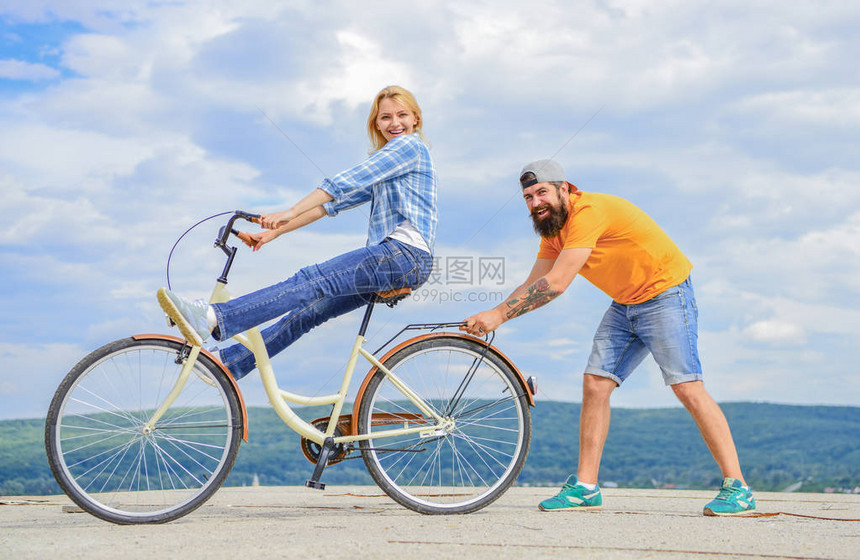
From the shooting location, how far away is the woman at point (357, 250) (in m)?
3.63

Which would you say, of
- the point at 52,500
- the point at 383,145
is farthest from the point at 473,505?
the point at 52,500

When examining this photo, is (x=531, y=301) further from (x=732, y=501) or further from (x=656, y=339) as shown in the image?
(x=732, y=501)

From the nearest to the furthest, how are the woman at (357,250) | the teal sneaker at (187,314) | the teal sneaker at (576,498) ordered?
1. the teal sneaker at (187,314)
2. the woman at (357,250)
3. the teal sneaker at (576,498)

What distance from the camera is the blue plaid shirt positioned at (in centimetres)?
387

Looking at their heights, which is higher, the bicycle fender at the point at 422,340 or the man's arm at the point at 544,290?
the man's arm at the point at 544,290

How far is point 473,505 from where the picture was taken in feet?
13.3

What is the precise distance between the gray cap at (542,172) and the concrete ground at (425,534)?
177cm

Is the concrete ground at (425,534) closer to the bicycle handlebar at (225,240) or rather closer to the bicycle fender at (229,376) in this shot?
the bicycle fender at (229,376)

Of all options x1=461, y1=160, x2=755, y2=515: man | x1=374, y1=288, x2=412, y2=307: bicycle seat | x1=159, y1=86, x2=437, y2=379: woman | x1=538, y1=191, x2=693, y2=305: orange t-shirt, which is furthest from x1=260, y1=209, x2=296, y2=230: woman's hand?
x1=538, y1=191, x2=693, y2=305: orange t-shirt

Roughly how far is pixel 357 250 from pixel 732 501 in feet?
8.08

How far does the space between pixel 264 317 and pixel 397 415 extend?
91cm

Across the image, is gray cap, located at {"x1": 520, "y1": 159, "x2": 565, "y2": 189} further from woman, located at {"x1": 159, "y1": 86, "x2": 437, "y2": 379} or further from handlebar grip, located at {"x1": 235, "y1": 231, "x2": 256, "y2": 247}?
handlebar grip, located at {"x1": 235, "y1": 231, "x2": 256, "y2": 247}

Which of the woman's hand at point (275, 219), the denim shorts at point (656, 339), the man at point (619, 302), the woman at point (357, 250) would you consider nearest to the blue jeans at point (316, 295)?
the woman at point (357, 250)

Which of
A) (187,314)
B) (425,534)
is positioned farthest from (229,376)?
(425,534)
